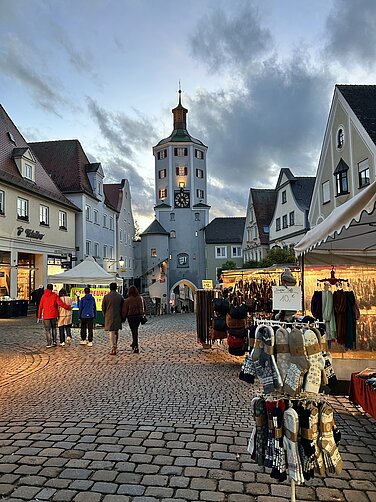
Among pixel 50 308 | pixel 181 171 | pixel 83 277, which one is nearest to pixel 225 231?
pixel 181 171

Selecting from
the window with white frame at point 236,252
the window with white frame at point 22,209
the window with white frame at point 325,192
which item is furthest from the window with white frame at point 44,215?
the window with white frame at point 236,252

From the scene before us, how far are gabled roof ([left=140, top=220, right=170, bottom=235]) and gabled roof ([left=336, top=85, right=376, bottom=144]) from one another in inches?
1459

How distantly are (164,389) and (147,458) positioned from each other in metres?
2.97

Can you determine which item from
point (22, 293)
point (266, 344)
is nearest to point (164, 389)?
point (266, 344)

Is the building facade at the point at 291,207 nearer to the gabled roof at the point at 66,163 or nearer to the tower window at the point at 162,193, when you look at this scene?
the gabled roof at the point at 66,163

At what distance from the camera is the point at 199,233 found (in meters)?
61.3

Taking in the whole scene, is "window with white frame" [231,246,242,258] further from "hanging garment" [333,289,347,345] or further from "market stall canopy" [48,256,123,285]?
"hanging garment" [333,289,347,345]

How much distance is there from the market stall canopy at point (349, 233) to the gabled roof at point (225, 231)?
51383 millimetres

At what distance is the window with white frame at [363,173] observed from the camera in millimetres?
22391

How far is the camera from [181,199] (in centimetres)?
6109

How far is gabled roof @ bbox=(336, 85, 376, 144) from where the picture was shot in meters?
22.7

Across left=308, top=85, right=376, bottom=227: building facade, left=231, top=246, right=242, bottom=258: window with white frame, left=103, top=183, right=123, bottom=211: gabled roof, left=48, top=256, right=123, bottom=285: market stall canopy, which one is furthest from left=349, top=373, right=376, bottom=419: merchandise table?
left=231, top=246, right=242, bottom=258: window with white frame

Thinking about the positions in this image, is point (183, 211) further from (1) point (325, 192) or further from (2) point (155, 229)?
(1) point (325, 192)

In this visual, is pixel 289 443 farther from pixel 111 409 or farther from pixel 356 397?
pixel 111 409
